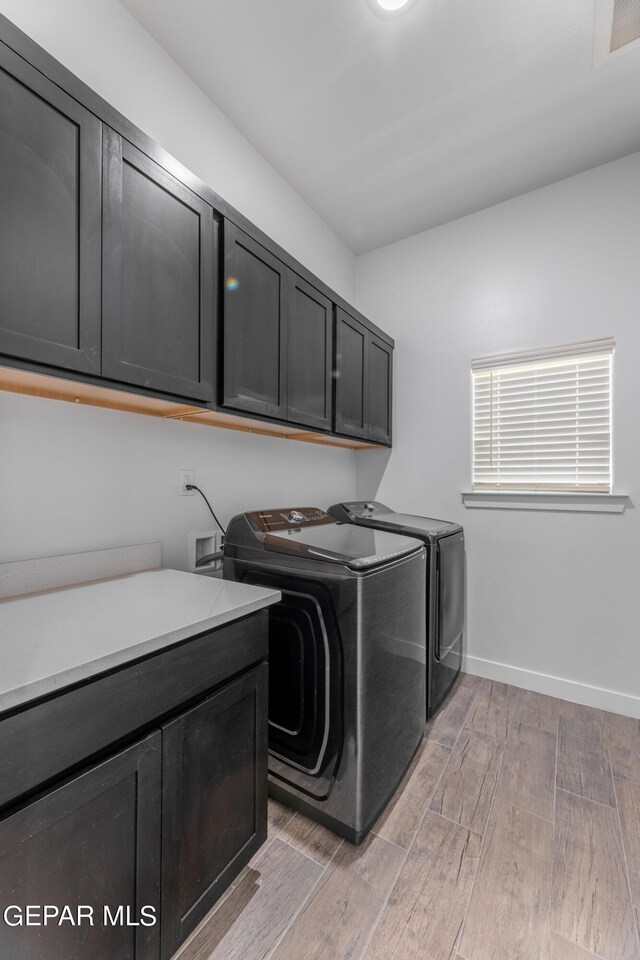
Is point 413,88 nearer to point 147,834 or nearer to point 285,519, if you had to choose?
point 285,519

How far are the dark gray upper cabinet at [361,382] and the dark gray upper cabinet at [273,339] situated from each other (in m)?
0.12

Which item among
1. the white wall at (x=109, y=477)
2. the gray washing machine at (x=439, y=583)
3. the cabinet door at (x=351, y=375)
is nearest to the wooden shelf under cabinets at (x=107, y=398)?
the white wall at (x=109, y=477)

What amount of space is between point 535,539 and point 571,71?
225 centimetres

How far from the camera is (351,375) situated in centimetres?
241

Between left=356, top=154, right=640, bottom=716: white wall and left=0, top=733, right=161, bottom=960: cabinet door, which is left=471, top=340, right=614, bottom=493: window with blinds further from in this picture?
left=0, top=733, right=161, bottom=960: cabinet door

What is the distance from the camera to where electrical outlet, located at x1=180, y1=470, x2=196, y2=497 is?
70.3 inches

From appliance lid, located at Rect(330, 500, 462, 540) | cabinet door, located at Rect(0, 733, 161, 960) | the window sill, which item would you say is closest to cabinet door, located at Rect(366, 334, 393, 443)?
appliance lid, located at Rect(330, 500, 462, 540)

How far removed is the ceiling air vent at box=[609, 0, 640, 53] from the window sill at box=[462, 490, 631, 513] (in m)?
1.97

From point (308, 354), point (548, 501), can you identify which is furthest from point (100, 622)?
point (548, 501)

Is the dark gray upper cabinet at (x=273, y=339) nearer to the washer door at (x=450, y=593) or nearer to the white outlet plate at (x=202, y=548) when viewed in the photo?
the white outlet plate at (x=202, y=548)

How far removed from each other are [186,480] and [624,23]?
8.18 feet

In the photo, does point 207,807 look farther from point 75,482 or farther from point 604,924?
point 604,924

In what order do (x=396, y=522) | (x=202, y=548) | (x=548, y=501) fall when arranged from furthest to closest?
(x=548, y=501) → (x=396, y=522) → (x=202, y=548)

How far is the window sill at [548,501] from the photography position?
7.30ft
